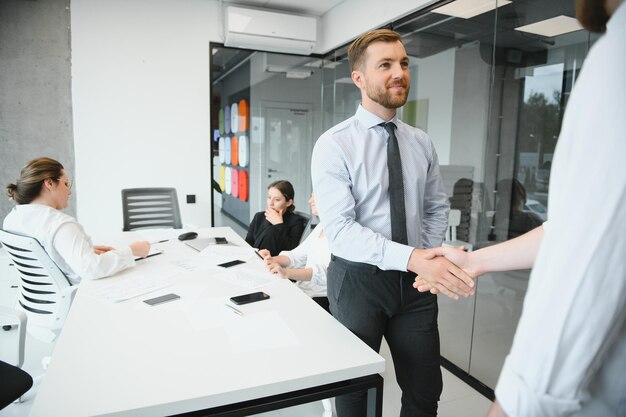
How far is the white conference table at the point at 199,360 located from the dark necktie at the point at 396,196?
0.44 metres

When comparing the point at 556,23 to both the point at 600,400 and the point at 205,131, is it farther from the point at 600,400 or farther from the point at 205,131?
the point at 205,131

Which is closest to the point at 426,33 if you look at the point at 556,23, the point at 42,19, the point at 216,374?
the point at 556,23

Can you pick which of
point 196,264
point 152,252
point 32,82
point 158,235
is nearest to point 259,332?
point 196,264

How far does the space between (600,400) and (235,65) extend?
5.47 meters

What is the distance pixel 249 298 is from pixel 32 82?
12.8 feet

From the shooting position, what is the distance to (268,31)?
4754 mm

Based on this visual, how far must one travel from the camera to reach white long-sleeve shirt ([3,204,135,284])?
7.13 feet

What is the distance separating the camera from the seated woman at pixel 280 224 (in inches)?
131

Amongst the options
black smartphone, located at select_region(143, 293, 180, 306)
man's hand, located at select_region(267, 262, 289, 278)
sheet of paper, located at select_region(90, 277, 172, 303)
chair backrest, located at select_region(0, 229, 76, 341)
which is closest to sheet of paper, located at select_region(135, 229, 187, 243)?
chair backrest, located at select_region(0, 229, 76, 341)

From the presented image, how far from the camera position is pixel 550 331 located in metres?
0.53

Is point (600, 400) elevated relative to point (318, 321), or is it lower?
elevated

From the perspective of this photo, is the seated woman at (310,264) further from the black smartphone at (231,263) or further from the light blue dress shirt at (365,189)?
the light blue dress shirt at (365,189)

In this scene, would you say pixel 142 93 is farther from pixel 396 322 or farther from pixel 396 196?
pixel 396 322

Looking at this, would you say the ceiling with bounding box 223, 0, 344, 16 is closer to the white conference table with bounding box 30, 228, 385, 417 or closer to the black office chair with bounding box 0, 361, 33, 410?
the white conference table with bounding box 30, 228, 385, 417
